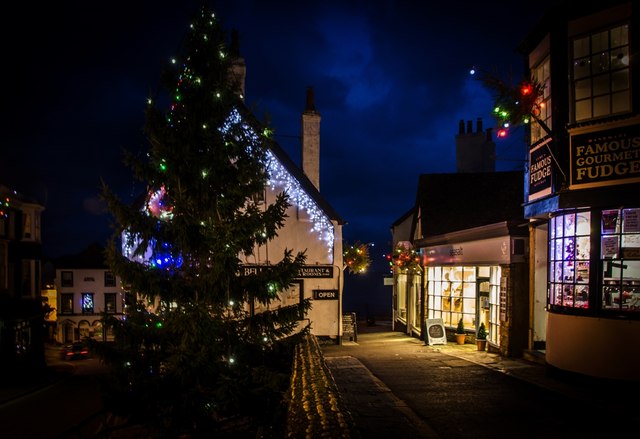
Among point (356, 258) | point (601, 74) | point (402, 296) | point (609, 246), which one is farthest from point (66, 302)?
point (601, 74)

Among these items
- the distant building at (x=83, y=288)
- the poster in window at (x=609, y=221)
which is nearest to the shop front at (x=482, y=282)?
the poster in window at (x=609, y=221)

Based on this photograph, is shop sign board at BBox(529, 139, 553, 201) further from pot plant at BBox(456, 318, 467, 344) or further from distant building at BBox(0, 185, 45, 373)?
A: distant building at BBox(0, 185, 45, 373)

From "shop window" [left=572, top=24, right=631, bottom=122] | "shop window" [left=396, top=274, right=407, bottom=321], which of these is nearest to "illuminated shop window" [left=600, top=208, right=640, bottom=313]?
"shop window" [left=572, top=24, right=631, bottom=122]

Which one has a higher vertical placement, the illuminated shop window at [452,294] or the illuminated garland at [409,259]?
the illuminated garland at [409,259]

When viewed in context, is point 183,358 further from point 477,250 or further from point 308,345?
point 477,250

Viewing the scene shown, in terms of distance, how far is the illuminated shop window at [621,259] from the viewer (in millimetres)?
10836

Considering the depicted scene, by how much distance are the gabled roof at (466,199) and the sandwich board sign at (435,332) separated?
513 cm

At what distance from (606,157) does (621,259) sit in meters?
2.17

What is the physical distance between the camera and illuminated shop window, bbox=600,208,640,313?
1084 centimetres

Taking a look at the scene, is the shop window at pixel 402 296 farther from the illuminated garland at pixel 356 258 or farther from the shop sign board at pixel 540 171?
the shop sign board at pixel 540 171

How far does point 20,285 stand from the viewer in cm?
3319

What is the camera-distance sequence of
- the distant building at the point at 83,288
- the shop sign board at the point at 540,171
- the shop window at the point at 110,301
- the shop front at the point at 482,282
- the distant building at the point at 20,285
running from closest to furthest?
the shop sign board at the point at 540,171
the shop front at the point at 482,282
the distant building at the point at 20,285
the distant building at the point at 83,288
the shop window at the point at 110,301

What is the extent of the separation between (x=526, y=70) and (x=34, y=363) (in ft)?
98.9

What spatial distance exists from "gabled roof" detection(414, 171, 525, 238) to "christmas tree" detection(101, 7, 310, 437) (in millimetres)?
14181
